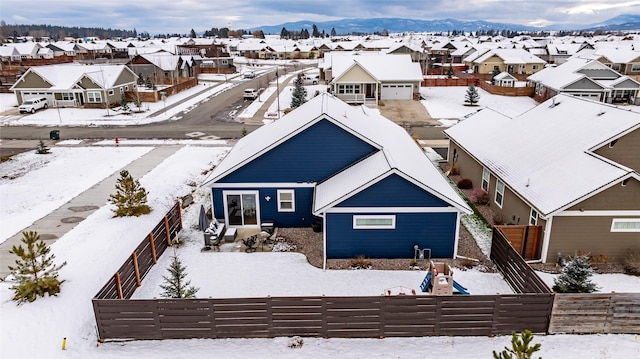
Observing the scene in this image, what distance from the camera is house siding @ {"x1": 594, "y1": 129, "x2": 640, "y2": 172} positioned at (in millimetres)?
19837

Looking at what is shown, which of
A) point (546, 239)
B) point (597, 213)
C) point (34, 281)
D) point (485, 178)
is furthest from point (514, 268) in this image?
point (34, 281)

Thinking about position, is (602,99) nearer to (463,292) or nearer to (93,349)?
(463,292)

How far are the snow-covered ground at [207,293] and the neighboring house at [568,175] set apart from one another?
1.98 meters

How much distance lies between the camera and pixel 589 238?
1773cm

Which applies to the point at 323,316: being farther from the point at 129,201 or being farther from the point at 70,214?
the point at 70,214

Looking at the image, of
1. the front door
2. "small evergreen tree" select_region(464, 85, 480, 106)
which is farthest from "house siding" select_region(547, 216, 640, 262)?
"small evergreen tree" select_region(464, 85, 480, 106)

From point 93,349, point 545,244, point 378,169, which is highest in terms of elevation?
point 378,169

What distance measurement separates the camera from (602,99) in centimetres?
5512

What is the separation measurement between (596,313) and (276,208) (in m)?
13.9

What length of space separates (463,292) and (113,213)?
18739 mm

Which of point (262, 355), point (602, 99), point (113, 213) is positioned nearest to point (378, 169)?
point (262, 355)

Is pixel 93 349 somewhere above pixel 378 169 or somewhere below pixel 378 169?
below

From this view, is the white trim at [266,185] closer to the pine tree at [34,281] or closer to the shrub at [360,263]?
the shrub at [360,263]

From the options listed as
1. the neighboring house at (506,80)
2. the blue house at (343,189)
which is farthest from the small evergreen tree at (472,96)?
the blue house at (343,189)
